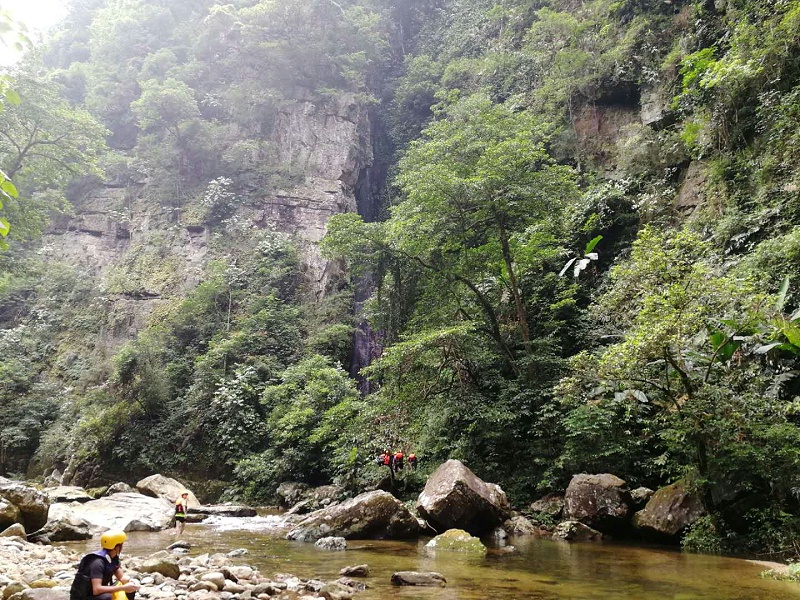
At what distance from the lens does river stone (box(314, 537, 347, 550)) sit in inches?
369

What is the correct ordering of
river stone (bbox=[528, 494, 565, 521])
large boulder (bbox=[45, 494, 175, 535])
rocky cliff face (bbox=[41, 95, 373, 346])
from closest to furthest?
river stone (bbox=[528, 494, 565, 521]), large boulder (bbox=[45, 494, 175, 535]), rocky cliff face (bbox=[41, 95, 373, 346])

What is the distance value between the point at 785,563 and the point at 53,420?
27067 mm

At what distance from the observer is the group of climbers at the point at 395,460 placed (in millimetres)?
13715

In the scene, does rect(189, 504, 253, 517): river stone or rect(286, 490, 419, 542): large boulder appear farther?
rect(189, 504, 253, 517): river stone

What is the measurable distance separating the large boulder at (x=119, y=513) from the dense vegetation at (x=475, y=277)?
16.4 ft

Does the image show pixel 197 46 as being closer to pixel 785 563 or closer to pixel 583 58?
pixel 583 58

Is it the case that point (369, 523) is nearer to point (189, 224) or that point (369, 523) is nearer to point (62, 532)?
point (62, 532)

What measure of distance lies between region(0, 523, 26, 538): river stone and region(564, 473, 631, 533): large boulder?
1035cm

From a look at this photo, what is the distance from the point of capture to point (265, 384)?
71.5 ft

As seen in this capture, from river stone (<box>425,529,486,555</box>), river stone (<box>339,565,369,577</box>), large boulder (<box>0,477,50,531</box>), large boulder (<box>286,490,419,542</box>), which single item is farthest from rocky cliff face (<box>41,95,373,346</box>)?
river stone (<box>339,565,369,577</box>)

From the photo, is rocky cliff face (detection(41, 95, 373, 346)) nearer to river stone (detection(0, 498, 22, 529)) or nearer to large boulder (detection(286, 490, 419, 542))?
large boulder (detection(286, 490, 419, 542))

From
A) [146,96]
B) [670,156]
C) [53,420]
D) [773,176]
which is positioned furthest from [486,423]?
[146,96]

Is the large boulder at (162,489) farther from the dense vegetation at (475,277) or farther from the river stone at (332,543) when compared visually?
the river stone at (332,543)

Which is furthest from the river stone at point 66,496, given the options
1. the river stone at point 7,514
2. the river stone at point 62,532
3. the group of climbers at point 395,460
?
the group of climbers at point 395,460
